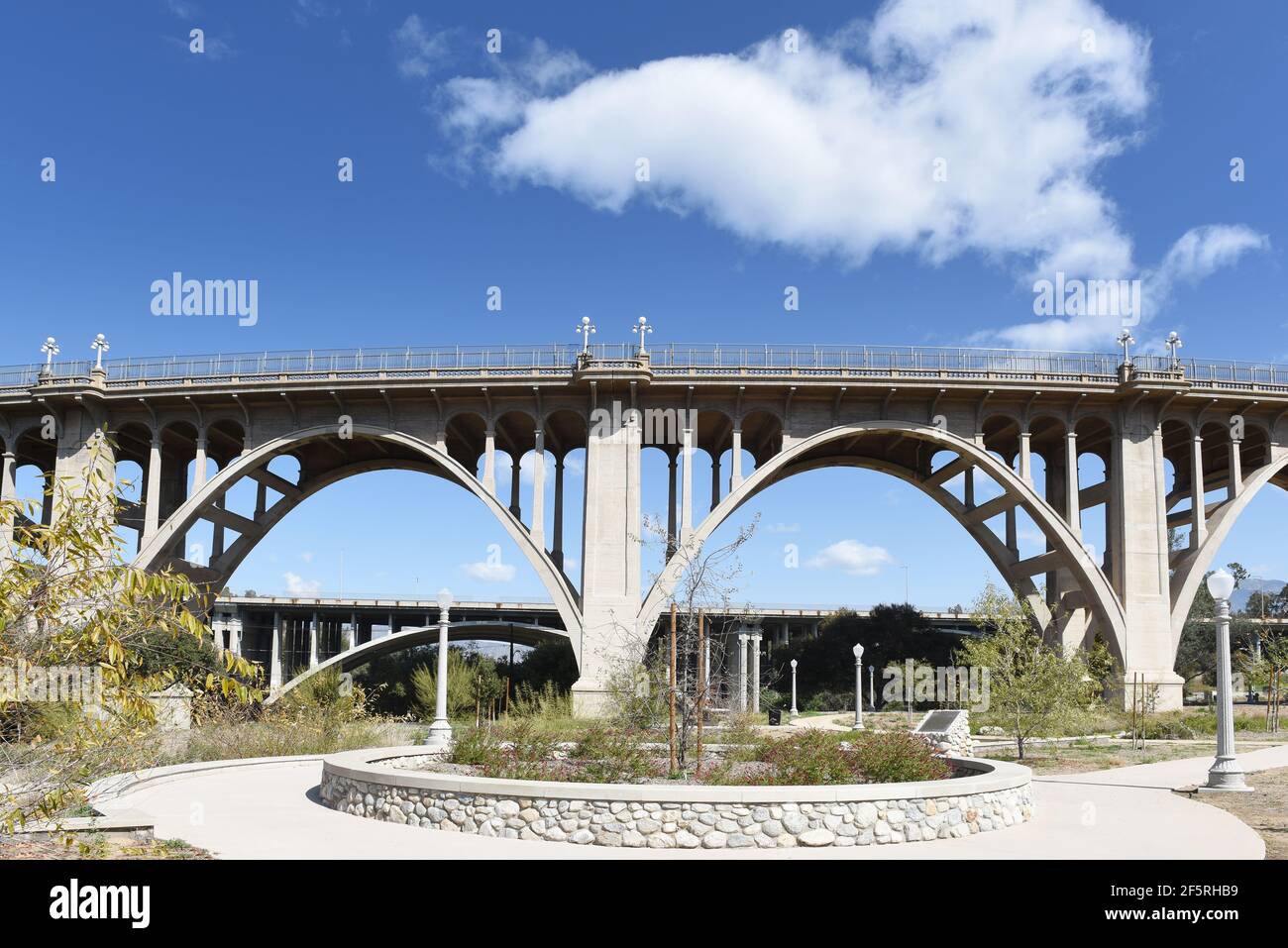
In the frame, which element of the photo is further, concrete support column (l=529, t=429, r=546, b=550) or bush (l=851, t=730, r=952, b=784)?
concrete support column (l=529, t=429, r=546, b=550)

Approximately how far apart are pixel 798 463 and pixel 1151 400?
1324cm

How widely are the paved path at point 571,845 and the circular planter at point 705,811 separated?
19 centimetres

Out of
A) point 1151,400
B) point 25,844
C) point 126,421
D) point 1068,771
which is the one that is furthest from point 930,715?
point 126,421

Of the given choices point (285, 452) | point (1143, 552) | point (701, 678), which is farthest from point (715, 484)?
point (701, 678)

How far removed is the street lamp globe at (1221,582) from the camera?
16094 mm

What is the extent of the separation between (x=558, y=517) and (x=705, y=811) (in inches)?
1169

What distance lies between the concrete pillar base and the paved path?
21.1 m

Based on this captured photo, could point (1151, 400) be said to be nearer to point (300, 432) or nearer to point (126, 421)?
point (300, 432)

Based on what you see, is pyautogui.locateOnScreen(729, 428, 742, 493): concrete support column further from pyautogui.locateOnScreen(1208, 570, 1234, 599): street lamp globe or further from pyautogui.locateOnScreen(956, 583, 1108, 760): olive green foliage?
pyautogui.locateOnScreen(1208, 570, 1234, 599): street lamp globe

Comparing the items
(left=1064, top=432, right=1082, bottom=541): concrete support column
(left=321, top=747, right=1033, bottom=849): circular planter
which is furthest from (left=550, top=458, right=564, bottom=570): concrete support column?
(left=321, top=747, right=1033, bottom=849): circular planter

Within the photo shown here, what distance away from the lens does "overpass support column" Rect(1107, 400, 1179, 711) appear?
3675 centimetres

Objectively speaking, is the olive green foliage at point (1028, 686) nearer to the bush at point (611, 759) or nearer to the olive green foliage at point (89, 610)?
the bush at point (611, 759)

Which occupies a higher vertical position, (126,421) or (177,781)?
(126,421)
